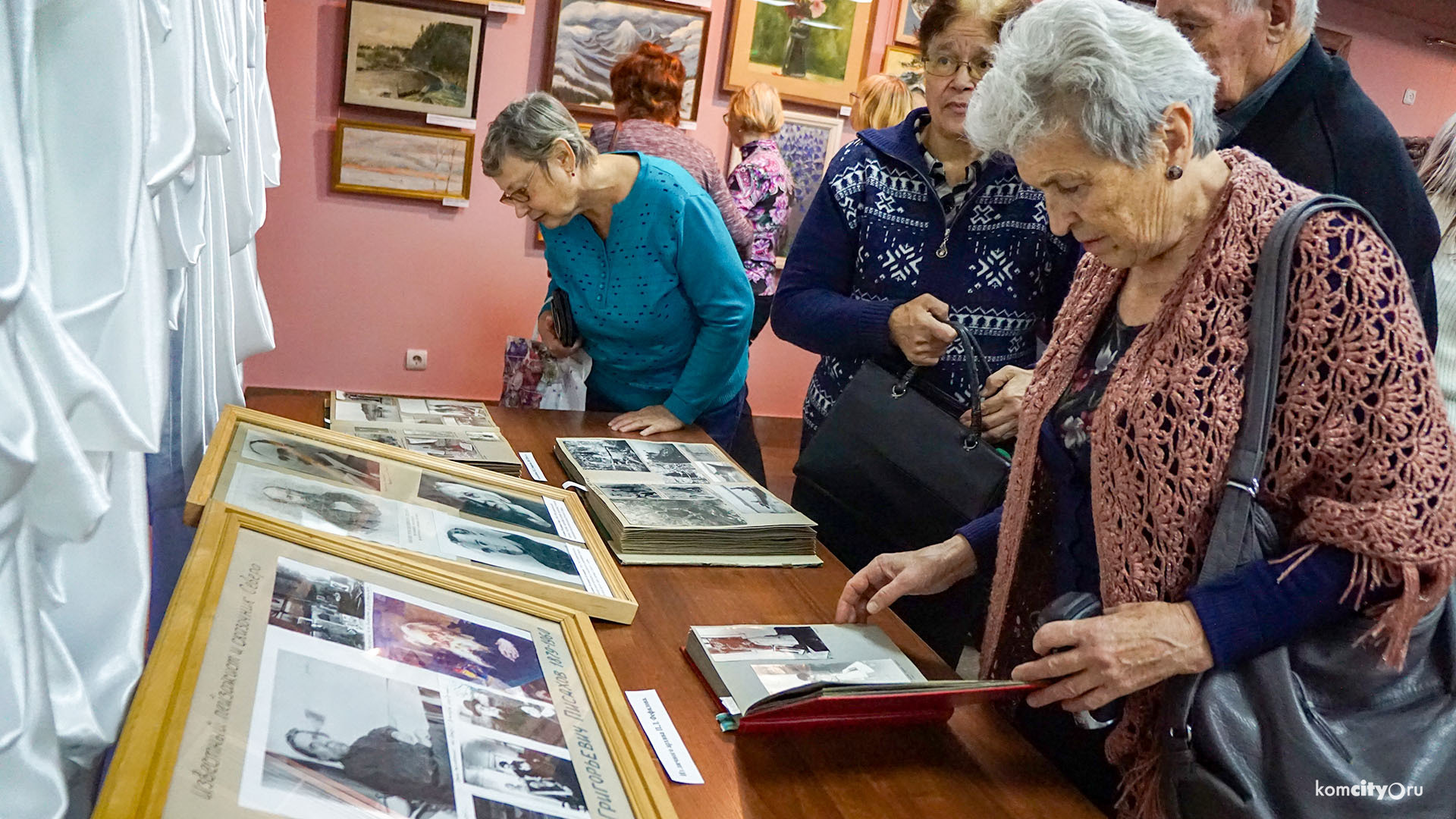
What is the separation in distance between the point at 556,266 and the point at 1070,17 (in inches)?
64.0

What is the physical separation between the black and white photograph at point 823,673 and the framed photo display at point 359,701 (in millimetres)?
222

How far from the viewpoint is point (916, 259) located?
2064 millimetres

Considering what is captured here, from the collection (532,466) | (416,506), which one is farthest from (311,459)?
(532,466)

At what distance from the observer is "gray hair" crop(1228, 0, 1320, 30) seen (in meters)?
1.59

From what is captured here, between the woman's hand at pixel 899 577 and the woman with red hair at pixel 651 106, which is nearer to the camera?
the woman's hand at pixel 899 577

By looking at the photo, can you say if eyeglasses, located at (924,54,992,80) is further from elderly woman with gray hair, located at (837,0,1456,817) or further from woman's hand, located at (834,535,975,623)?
woman's hand, located at (834,535,975,623)

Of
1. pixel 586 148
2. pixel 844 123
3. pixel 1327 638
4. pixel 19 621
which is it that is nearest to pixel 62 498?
pixel 19 621

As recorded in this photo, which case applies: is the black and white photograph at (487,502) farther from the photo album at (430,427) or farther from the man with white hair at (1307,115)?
the man with white hair at (1307,115)

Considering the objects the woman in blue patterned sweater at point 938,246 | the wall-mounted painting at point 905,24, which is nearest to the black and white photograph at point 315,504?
the woman in blue patterned sweater at point 938,246

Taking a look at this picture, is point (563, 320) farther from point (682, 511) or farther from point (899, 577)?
point (899, 577)

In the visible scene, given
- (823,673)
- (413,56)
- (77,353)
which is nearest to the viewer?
(77,353)

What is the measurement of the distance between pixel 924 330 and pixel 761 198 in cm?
298

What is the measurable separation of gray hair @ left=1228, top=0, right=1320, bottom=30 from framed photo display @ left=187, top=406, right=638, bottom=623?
1.20 m

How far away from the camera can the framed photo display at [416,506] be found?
1265 millimetres
